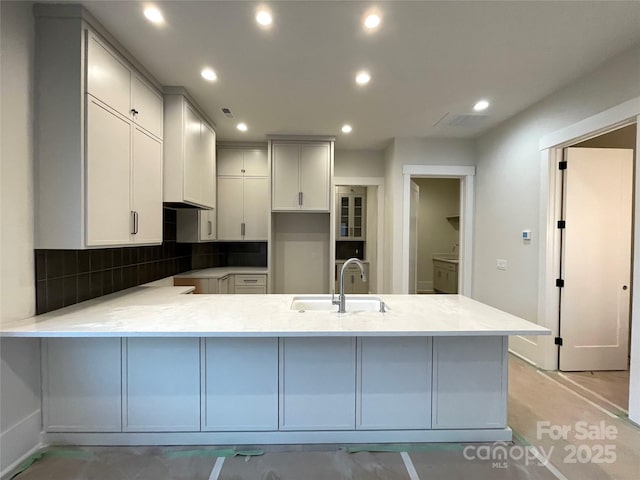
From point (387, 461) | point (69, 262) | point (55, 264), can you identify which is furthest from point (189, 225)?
point (387, 461)

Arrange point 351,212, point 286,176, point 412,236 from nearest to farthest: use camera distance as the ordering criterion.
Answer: point 286,176 < point 412,236 < point 351,212

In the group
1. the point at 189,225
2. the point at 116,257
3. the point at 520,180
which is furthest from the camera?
the point at 189,225

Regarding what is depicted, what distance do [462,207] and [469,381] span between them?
9.72 ft

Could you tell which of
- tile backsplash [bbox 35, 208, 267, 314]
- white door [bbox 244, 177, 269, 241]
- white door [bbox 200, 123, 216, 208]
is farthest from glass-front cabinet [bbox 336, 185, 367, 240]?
white door [bbox 200, 123, 216, 208]

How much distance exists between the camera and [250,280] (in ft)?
13.7

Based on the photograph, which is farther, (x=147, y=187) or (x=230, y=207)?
(x=230, y=207)

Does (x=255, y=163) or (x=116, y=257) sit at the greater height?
(x=255, y=163)

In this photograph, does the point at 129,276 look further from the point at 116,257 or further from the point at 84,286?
the point at 84,286

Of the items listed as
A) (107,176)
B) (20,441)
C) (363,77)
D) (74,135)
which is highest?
(363,77)

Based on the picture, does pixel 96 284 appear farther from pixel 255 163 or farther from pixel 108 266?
pixel 255 163

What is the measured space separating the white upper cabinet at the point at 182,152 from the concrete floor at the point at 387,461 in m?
2.02

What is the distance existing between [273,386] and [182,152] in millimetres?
2250

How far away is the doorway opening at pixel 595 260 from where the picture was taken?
291 centimetres

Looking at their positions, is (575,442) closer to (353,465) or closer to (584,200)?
(353,465)
